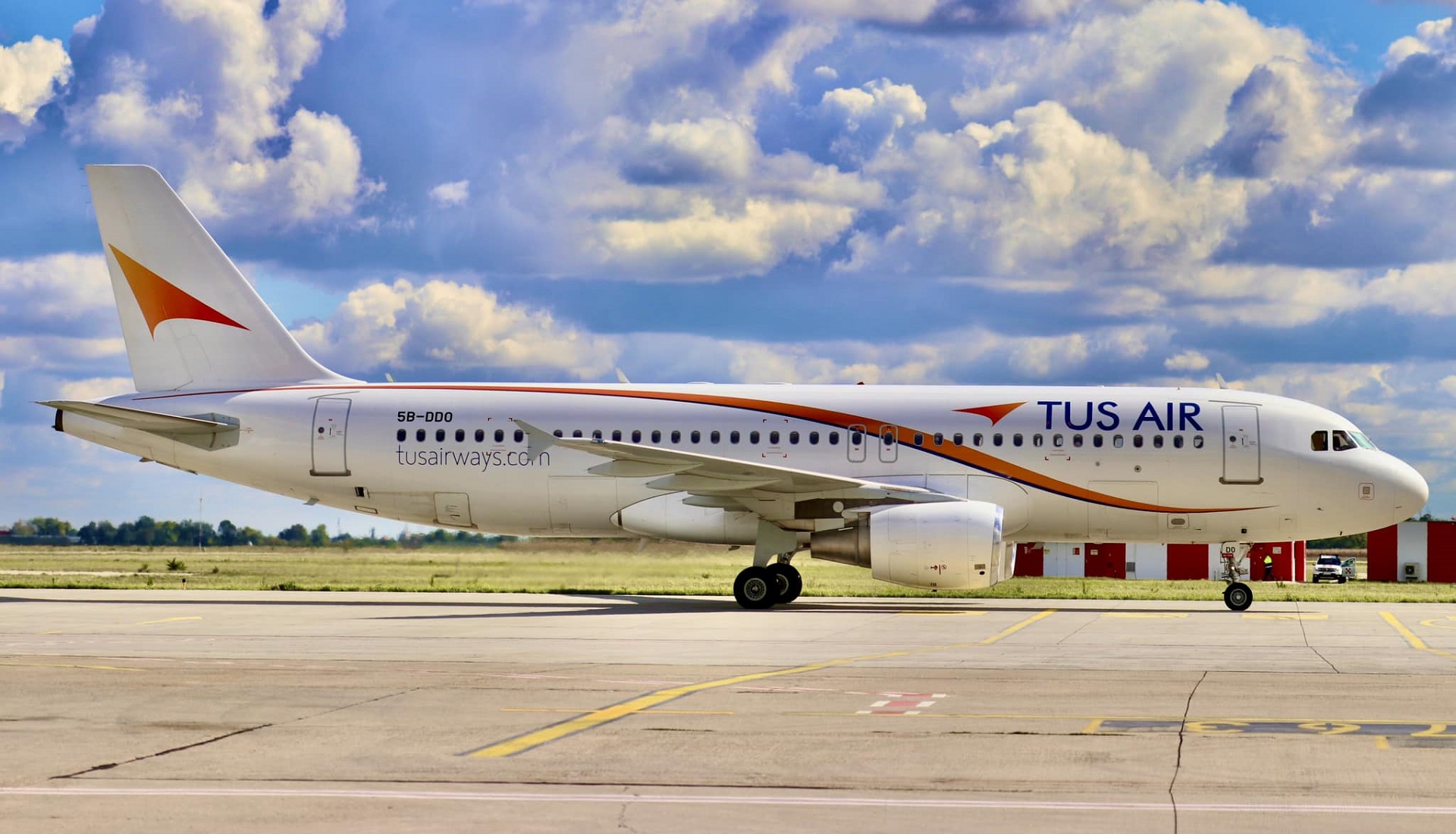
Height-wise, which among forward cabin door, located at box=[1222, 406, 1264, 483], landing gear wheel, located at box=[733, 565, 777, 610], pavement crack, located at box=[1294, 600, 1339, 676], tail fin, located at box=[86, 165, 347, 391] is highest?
tail fin, located at box=[86, 165, 347, 391]

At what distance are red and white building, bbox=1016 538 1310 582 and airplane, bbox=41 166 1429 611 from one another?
89.7 ft

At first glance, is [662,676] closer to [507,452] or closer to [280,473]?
[507,452]

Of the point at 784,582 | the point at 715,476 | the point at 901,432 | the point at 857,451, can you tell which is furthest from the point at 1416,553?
the point at 715,476

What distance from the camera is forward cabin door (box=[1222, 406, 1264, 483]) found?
2473 centimetres

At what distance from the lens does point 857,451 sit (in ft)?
82.6

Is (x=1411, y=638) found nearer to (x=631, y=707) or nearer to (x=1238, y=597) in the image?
(x=1238, y=597)

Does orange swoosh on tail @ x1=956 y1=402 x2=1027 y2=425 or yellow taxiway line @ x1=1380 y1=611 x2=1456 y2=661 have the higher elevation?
orange swoosh on tail @ x1=956 y1=402 x2=1027 y2=425

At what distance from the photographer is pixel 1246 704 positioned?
36.7ft

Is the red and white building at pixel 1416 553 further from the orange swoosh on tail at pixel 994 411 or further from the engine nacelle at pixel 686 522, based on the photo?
the engine nacelle at pixel 686 522

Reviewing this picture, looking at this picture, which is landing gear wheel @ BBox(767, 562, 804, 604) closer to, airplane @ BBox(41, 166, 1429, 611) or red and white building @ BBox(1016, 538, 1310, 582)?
airplane @ BBox(41, 166, 1429, 611)

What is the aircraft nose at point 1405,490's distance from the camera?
24938 mm

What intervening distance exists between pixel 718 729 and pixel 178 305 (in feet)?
70.1

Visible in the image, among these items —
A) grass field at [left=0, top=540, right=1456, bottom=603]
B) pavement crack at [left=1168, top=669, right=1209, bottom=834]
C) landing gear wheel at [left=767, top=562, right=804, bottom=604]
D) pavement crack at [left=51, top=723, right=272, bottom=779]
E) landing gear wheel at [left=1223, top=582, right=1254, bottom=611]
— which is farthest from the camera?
grass field at [left=0, top=540, right=1456, bottom=603]

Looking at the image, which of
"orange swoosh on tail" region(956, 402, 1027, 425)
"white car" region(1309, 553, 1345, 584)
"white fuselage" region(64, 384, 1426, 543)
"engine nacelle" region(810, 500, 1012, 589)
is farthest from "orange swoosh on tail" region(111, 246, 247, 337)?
"white car" region(1309, 553, 1345, 584)
